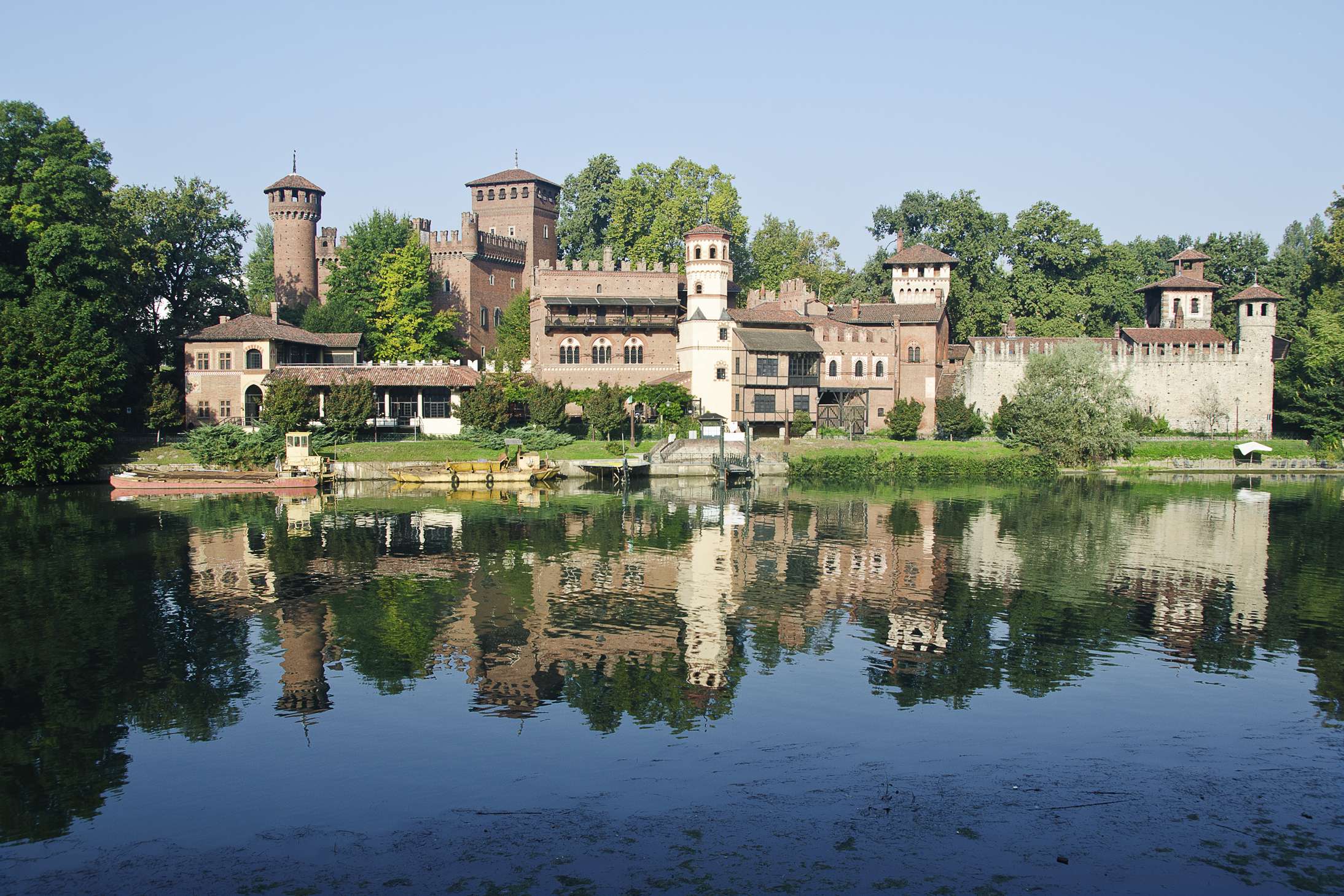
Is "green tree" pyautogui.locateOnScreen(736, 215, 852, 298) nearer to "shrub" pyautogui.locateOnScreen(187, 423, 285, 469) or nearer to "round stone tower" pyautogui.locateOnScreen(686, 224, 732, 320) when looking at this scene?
"round stone tower" pyautogui.locateOnScreen(686, 224, 732, 320)

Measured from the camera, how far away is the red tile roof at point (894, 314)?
6369 centimetres

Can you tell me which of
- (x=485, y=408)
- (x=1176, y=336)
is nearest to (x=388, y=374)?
(x=485, y=408)

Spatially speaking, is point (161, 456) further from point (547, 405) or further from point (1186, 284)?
point (1186, 284)

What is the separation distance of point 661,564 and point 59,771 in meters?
16.7

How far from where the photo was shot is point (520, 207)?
75.6m

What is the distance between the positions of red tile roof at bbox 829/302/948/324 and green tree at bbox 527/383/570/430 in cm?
1687

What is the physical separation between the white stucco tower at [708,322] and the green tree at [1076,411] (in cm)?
1567

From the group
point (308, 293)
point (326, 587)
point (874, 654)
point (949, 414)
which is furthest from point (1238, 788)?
point (308, 293)

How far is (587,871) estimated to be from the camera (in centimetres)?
1107

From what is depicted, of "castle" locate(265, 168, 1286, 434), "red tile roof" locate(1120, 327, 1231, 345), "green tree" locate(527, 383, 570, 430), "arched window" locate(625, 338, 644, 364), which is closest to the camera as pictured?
"green tree" locate(527, 383, 570, 430)

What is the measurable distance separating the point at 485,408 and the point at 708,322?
13.1 meters

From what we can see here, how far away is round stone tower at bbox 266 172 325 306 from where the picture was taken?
229ft

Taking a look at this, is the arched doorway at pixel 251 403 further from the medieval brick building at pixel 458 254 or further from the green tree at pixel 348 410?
the medieval brick building at pixel 458 254

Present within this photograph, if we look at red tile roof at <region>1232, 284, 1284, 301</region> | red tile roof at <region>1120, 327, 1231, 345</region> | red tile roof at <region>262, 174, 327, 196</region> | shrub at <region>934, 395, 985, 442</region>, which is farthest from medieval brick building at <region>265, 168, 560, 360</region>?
red tile roof at <region>1232, 284, 1284, 301</region>
